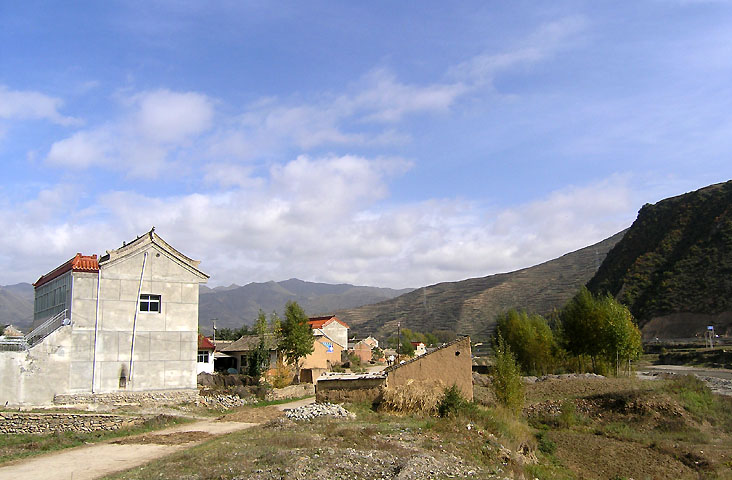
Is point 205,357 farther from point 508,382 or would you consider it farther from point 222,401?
point 508,382

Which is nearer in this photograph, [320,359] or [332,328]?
[320,359]

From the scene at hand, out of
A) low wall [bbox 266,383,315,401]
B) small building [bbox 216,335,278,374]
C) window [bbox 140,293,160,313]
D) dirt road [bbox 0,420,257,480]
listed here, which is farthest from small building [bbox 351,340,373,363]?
dirt road [bbox 0,420,257,480]

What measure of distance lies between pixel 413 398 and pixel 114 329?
16908 millimetres

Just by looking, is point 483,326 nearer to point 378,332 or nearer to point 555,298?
point 555,298

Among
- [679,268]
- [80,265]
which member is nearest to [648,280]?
[679,268]

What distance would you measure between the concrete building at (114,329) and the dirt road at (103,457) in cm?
822

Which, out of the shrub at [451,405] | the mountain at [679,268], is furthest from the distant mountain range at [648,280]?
the shrub at [451,405]

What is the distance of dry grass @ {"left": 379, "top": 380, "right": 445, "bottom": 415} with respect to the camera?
22.4 metres

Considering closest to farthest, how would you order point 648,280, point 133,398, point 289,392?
1. point 133,398
2. point 289,392
3. point 648,280

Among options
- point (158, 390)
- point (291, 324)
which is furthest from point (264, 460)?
point (291, 324)

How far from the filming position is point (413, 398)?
22.6 meters

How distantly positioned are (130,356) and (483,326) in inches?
3713

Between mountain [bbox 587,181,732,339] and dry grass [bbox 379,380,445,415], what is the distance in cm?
6532

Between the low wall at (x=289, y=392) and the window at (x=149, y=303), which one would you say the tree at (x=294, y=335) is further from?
the window at (x=149, y=303)
